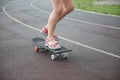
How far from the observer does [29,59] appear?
8273mm

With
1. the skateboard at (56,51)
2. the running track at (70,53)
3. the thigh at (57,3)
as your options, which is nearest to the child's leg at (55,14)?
the thigh at (57,3)

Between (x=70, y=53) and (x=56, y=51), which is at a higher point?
(x=56, y=51)

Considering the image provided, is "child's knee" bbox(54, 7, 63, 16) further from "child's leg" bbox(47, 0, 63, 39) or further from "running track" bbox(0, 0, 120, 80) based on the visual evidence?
"running track" bbox(0, 0, 120, 80)

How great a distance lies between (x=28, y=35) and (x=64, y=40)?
1.49 metres

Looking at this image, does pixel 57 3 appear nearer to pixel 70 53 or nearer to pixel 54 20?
pixel 54 20

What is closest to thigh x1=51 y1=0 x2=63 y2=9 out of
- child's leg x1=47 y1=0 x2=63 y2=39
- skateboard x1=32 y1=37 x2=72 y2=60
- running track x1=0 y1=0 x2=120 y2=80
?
child's leg x1=47 y1=0 x2=63 y2=39

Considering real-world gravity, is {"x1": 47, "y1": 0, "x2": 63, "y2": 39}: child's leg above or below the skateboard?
above

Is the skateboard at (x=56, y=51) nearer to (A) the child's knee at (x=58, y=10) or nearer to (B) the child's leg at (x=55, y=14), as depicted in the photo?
(B) the child's leg at (x=55, y=14)

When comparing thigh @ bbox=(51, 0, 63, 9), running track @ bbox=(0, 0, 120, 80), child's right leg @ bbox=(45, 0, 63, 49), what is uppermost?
thigh @ bbox=(51, 0, 63, 9)

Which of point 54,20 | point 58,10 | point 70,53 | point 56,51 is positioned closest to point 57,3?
point 58,10

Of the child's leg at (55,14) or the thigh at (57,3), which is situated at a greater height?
the thigh at (57,3)

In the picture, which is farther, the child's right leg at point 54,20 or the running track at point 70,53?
the child's right leg at point 54,20

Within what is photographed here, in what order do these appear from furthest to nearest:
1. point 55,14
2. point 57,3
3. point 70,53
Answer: point 70,53 → point 55,14 → point 57,3

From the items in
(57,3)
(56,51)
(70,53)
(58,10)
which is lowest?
(70,53)
